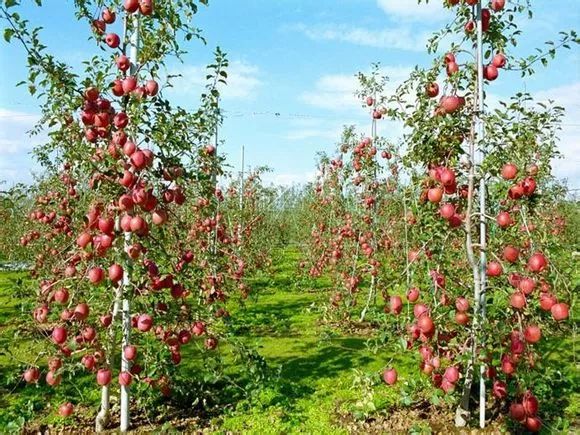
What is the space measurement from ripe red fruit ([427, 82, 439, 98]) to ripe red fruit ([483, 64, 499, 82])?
14.9 inches

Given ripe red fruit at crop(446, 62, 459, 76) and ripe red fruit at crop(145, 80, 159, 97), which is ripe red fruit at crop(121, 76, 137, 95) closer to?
ripe red fruit at crop(145, 80, 159, 97)

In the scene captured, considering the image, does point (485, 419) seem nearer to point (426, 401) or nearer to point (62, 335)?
point (426, 401)

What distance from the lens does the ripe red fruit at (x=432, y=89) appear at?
13.1 ft

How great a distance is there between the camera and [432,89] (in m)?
4.00

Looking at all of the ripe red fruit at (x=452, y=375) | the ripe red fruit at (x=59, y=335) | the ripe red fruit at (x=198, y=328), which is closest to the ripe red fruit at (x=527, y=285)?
the ripe red fruit at (x=452, y=375)

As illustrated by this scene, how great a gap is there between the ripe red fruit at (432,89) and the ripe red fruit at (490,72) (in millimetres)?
378

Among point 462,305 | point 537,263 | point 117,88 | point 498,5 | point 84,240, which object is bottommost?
point 462,305

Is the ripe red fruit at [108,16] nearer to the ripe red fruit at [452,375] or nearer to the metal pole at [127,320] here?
the metal pole at [127,320]

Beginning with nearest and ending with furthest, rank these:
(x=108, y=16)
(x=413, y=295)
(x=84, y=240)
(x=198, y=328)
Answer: (x=84, y=240)
(x=413, y=295)
(x=108, y=16)
(x=198, y=328)

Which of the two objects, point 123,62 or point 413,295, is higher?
point 123,62

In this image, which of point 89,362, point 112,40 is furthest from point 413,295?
point 112,40

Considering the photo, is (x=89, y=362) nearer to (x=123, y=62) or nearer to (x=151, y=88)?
(x=151, y=88)

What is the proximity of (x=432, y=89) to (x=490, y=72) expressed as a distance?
444mm

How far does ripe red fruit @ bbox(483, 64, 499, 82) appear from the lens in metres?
3.99
